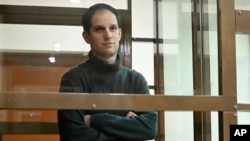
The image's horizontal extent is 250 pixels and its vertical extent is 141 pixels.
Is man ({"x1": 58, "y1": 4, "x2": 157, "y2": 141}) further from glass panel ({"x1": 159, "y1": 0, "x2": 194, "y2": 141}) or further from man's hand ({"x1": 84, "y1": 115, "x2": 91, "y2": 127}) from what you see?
glass panel ({"x1": 159, "y1": 0, "x2": 194, "y2": 141})

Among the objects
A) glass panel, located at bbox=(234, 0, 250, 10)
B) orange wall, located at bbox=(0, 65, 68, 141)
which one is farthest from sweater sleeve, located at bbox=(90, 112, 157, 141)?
glass panel, located at bbox=(234, 0, 250, 10)

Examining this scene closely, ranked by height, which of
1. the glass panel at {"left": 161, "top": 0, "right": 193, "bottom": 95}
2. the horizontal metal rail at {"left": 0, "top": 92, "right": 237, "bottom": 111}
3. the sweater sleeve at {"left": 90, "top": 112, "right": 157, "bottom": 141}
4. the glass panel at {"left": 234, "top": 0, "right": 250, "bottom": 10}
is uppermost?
the glass panel at {"left": 234, "top": 0, "right": 250, "bottom": 10}

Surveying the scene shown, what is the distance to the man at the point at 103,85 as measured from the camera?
A: 825 mm

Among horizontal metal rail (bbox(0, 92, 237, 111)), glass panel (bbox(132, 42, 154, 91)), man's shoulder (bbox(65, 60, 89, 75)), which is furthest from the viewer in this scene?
glass panel (bbox(132, 42, 154, 91))

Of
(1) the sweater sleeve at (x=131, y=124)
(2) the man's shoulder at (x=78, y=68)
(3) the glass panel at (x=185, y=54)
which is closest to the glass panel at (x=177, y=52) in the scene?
(3) the glass panel at (x=185, y=54)

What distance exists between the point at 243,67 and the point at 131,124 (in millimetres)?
440

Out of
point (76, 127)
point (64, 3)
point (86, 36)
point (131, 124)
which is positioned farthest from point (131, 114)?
point (64, 3)

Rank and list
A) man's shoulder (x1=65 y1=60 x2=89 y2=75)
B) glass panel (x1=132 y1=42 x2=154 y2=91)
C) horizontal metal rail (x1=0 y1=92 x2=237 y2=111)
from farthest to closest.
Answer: glass panel (x1=132 y1=42 x2=154 y2=91) → man's shoulder (x1=65 y1=60 x2=89 y2=75) → horizontal metal rail (x1=0 y1=92 x2=237 y2=111)

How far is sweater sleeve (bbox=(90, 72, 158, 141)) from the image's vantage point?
831 millimetres

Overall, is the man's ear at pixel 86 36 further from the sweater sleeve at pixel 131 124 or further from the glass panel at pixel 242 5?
the glass panel at pixel 242 5

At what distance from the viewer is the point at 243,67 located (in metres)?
1.10

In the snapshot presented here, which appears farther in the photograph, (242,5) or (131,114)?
(242,5)

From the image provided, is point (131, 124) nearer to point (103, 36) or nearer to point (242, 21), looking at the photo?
point (103, 36)

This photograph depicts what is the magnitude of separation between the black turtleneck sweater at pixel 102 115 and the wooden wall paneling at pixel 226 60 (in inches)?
6.5
